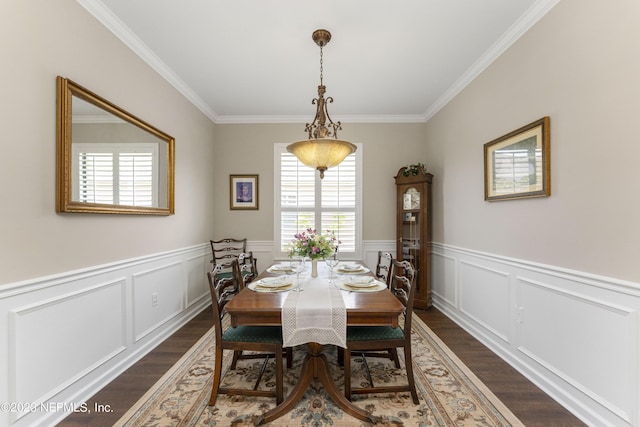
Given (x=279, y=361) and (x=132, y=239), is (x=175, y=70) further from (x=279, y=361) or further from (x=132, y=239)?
(x=279, y=361)

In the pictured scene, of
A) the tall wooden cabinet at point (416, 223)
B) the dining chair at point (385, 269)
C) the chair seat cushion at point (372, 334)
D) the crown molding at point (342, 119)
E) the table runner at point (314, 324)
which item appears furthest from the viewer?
the crown molding at point (342, 119)

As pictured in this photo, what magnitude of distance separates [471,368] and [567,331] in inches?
31.4

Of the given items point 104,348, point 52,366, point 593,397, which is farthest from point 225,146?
point 593,397

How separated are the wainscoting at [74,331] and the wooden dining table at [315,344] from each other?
109 centimetres

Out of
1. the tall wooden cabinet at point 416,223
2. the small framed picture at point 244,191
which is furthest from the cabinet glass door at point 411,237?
the small framed picture at point 244,191

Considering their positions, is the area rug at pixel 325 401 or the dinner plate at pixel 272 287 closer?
the area rug at pixel 325 401

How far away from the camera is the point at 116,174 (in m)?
2.31

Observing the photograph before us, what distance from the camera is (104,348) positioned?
2215 millimetres

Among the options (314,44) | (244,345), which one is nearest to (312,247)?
(244,345)

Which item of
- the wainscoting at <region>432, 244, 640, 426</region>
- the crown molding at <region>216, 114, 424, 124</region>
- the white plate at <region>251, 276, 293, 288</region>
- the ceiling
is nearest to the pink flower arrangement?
the white plate at <region>251, 276, 293, 288</region>

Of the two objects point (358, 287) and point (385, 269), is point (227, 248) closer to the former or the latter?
point (385, 269)

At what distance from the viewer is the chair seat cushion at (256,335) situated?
6.34 feet

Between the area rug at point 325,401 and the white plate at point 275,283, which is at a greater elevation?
the white plate at point 275,283

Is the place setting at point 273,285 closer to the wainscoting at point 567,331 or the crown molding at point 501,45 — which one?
the wainscoting at point 567,331
